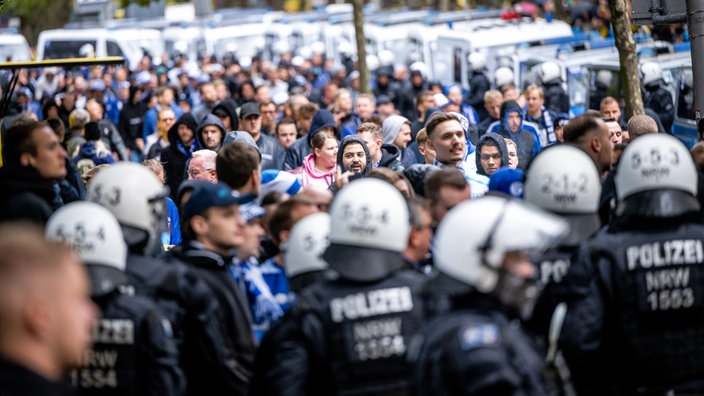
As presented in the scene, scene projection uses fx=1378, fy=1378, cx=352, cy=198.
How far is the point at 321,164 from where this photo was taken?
35.2 feet

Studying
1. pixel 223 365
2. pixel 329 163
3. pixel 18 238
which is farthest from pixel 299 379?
pixel 329 163

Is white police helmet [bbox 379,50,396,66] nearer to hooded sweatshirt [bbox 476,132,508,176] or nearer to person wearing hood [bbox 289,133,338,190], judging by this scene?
person wearing hood [bbox 289,133,338,190]

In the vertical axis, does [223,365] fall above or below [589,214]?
below

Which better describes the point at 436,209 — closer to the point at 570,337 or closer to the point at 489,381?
the point at 570,337

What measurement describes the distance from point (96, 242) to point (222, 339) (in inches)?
33.3

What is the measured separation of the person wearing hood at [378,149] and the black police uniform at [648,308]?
16.8ft

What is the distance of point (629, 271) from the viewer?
5668mm

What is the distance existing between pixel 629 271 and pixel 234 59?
30.5 m

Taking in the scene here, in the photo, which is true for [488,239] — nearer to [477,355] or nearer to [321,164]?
[477,355]

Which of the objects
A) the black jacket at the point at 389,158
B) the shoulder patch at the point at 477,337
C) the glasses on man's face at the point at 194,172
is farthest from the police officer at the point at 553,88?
the shoulder patch at the point at 477,337

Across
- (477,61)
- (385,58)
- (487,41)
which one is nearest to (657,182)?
(477,61)

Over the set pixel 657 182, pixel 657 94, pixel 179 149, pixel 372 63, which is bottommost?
pixel 372 63

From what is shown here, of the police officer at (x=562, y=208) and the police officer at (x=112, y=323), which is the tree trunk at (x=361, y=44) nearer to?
the police officer at (x=562, y=208)

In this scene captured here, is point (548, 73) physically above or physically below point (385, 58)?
above
